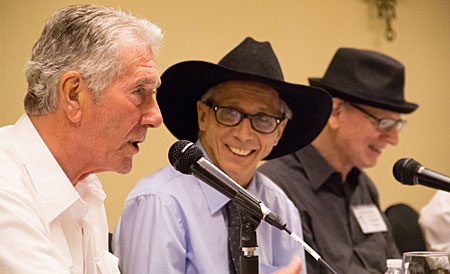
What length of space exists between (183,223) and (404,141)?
9.13 feet

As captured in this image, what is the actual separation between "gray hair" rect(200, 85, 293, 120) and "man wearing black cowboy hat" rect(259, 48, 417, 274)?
0.57 meters

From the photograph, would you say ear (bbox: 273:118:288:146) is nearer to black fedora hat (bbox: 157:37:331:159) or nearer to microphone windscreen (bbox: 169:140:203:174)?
black fedora hat (bbox: 157:37:331:159)

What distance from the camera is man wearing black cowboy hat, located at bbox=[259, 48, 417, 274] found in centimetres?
304

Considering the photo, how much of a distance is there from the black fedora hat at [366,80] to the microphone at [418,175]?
149 cm

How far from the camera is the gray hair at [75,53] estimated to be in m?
1.61

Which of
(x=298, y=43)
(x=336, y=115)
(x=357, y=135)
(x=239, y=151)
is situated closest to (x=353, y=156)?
(x=357, y=135)

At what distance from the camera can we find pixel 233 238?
218cm

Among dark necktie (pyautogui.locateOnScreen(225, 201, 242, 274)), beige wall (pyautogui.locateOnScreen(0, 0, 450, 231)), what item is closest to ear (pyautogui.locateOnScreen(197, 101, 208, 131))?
dark necktie (pyautogui.locateOnScreen(225, 201, 242, 274))

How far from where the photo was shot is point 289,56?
369 cm

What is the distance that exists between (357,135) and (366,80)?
12.6 inches

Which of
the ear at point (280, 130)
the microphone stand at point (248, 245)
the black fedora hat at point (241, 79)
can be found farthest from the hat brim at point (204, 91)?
the microphone stand at point (248, 245)

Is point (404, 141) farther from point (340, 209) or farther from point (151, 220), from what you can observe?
point (151, 220)

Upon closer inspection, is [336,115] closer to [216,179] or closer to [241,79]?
[241,79]

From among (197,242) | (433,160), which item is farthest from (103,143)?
(433,160)
